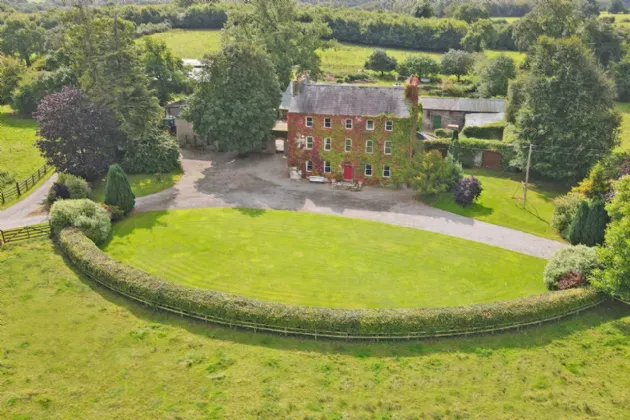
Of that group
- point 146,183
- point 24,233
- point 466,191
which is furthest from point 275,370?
point 146,183

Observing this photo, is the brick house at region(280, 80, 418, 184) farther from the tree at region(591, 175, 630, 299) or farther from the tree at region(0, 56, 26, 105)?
the tree at region(0, 56, 26, 105)

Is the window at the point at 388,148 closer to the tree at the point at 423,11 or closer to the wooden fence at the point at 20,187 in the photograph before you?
the wooden fence at the point at 20,187

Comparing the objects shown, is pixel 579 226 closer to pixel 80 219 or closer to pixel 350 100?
pixel 350 100

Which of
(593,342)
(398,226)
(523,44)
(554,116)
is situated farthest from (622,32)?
(593,342)

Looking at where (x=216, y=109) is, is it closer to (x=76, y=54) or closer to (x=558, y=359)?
(x=76, y=54)

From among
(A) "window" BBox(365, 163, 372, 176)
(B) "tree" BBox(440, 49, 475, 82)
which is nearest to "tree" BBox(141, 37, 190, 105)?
(A) "window" BBox(365, 163, 372, 176)

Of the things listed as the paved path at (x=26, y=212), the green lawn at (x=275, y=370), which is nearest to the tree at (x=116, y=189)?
the paved path at (x=26, y=212)
